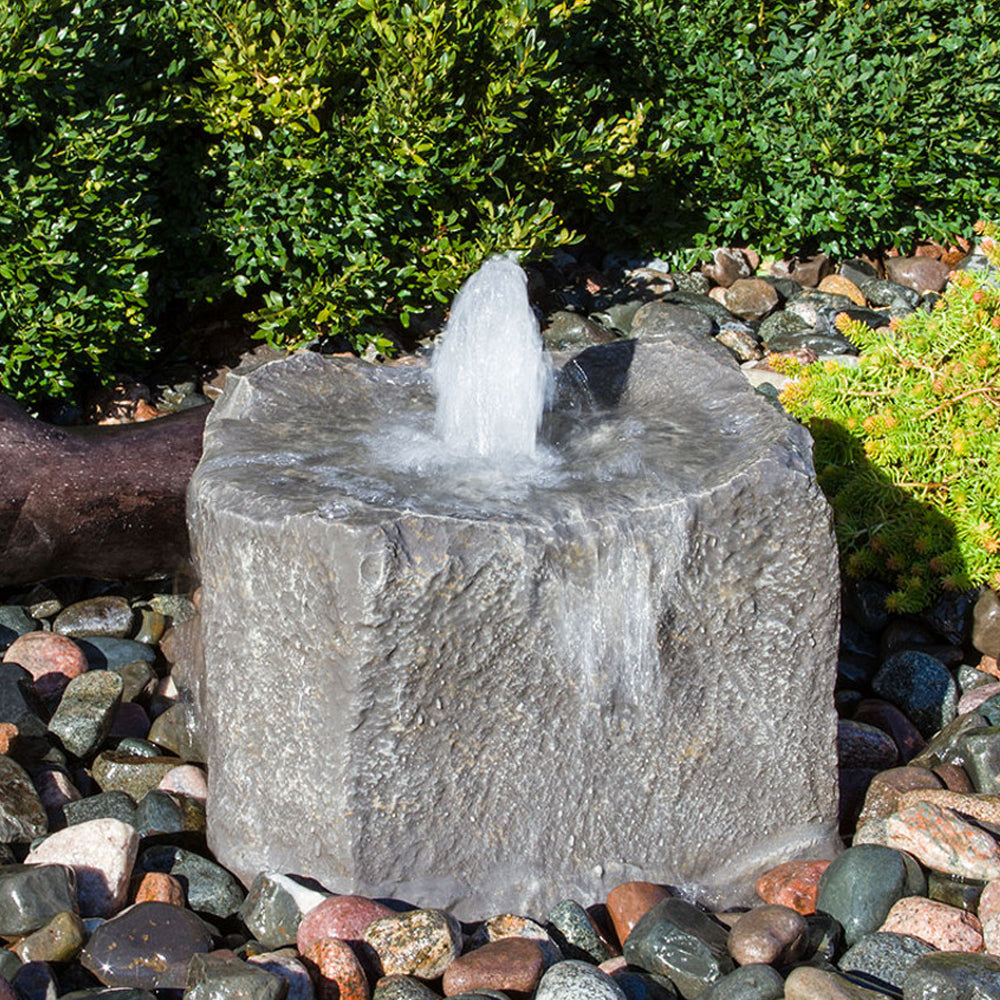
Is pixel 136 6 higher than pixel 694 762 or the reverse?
higher

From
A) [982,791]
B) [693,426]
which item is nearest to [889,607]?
[982,791]

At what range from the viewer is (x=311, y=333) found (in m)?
5.74

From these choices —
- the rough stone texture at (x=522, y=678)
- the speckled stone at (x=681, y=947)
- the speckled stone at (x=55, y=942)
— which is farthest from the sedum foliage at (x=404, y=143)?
the speckled stone at (x=681, y=947)

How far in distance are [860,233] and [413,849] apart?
5.00 meters

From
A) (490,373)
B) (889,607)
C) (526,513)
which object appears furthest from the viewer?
(889,607)

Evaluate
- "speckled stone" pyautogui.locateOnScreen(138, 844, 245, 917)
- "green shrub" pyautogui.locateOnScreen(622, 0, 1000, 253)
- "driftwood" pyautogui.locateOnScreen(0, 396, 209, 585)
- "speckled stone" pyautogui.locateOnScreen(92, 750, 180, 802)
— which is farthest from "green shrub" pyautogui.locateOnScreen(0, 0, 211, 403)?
"speckled stone" pyautogui.locateOnScreen(138, 844, 245, 917)

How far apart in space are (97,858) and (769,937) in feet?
5.08

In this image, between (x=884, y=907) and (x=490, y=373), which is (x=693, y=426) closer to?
(x=490, y=373)

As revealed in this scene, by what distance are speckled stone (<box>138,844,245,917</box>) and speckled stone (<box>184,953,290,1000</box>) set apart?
52 centimetres

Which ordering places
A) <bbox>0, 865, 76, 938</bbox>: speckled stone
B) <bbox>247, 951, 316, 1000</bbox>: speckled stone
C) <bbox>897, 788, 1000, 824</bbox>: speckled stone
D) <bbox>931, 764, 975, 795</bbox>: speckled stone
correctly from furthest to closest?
1. <bbox>931, 764, 975, 795</bbox>: speckled stone
2. <bbox>897, 788, 1000, 824</bbox>: speckled stone
3. <bbox>0, 865, 76, 938</bbox>: speckled stone
4. <bbox>247, 951, 316, 1000</bbox>: speckled stone

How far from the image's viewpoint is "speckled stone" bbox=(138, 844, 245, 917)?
3.09m

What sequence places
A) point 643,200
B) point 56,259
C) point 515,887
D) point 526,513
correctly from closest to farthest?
point 526,513, point 515,887, point 56,259, point 643,200

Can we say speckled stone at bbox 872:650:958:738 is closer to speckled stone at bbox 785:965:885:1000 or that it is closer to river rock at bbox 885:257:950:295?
speckled stone at bbox 785:965:885:1000

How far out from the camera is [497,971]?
271cm
